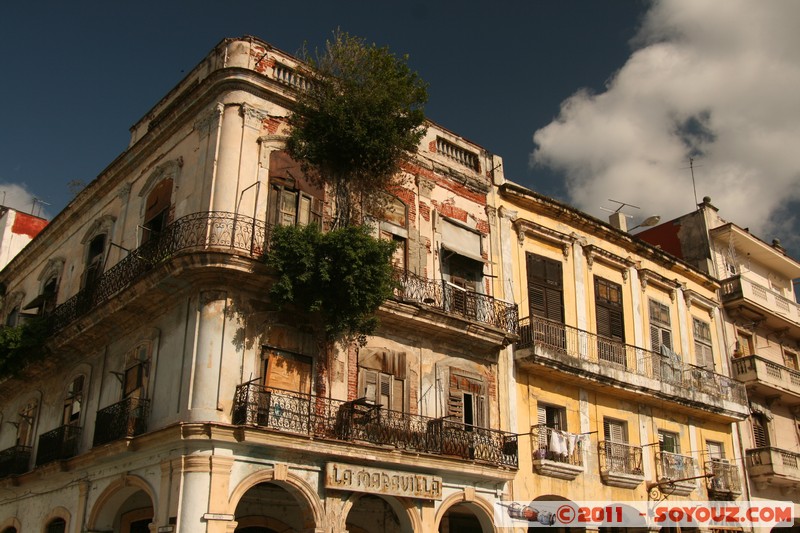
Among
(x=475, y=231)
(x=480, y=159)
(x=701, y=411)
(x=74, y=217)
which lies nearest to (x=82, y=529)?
(x=74, y=217)

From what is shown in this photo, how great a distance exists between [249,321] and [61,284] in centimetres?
880

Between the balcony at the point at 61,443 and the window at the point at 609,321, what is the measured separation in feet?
41.8

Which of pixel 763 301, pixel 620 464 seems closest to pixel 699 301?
pixel 763 301

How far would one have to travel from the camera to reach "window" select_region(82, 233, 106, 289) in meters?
19.1

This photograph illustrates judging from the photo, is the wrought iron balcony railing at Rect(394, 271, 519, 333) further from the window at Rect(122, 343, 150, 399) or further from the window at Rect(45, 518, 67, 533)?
the window at Rect(45, 518, 67, 533)

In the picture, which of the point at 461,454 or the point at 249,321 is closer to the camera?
the point at 249,321

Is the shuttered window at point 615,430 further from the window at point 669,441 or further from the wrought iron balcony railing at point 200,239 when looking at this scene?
the wrought iron balcony railing at point 200,239

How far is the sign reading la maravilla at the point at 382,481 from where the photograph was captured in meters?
14.3

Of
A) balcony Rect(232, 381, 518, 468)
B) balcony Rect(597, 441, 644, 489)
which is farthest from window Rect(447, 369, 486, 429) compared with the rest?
balcony Rect(597, 441, 644, 489)

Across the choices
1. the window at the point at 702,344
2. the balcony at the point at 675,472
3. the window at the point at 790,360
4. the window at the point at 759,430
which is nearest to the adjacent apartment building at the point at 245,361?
the balcony at the point at 675,472

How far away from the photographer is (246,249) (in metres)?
14.8

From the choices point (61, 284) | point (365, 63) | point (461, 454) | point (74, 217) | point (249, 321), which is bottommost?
point (461, 454)

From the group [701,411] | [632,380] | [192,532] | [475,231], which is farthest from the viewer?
[701,411]

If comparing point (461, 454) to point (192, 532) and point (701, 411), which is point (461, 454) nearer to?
point (192, 532)
